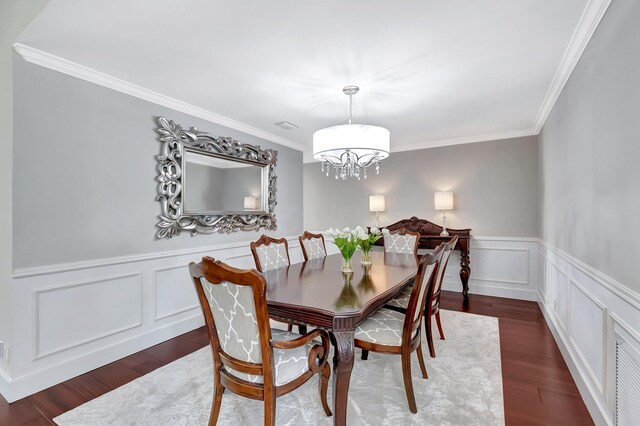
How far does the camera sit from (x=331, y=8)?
1.67 m

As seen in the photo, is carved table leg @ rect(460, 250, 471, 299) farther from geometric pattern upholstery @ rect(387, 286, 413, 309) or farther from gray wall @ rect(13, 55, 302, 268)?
gray wall @ rect(13, 55, 302, 268)

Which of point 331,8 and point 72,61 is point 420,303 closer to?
point 331,8

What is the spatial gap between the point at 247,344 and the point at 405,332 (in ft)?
3.20

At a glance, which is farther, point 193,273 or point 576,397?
point 576,397

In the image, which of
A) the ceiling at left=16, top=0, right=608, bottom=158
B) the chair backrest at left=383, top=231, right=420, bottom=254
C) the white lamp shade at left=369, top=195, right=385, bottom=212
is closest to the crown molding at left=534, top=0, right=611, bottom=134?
the ceiling at left=16, top=0, right=608, bottom=158

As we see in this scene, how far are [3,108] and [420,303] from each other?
124 inches

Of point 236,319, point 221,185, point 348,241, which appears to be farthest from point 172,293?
point 236,319

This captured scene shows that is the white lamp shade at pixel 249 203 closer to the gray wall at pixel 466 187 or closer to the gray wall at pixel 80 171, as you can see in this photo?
the gray wall at pixel 80 171

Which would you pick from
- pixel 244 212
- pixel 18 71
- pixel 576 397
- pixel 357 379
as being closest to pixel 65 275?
pixel 18 71

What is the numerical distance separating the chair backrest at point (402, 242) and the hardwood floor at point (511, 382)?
125cm

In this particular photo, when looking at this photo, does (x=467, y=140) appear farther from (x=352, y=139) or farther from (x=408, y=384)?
(x=408, y=384)

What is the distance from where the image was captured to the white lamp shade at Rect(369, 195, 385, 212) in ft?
16.5

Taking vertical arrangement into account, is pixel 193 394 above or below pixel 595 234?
below

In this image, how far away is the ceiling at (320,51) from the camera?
5.56 ft
